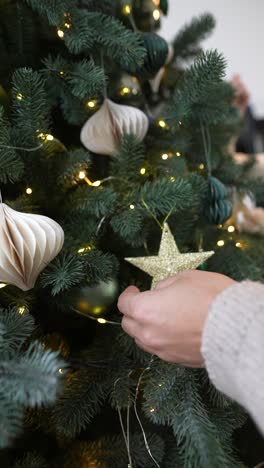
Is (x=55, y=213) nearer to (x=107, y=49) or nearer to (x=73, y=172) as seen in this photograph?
(x=73, y=172)

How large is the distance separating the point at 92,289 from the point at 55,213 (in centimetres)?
12

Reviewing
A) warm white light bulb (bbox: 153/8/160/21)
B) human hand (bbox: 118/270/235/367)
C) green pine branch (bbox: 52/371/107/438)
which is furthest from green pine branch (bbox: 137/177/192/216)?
warm white light bulb (bbox: 153/8/160/21)

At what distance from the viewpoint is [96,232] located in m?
0.46

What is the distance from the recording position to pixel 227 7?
66.7 inches

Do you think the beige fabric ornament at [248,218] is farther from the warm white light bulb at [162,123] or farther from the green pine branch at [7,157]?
the green pine branch at [7,157]

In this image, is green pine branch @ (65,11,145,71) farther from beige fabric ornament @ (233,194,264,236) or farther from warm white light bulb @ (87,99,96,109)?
beige fabric ornament @ (233,194,264,236)

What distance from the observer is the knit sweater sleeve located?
0.28m

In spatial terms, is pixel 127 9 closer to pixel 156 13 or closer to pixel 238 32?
pixel 156 13

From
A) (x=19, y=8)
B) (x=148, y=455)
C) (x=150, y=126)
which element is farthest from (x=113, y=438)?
(x=19, y=8)

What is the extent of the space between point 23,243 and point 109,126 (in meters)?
0.21

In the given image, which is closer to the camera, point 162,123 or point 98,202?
point 98,202

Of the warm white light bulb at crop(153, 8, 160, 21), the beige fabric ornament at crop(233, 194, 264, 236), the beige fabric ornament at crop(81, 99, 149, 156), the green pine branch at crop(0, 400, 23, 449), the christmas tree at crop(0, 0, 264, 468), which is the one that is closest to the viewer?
the green pine branch at crop(0, 400, 23, 449)

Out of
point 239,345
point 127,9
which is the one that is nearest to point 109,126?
point 127,9

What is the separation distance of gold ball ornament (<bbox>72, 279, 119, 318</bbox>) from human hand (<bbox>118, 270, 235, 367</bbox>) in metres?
0.08
